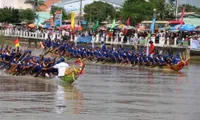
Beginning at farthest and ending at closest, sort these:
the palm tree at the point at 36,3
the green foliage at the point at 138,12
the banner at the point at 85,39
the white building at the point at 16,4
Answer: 1. the white building at the point at 16,4
2. the palm tree at the point at 36,3
3. the green foliage at the point at 138,12
4. the banner at the point at 85,39

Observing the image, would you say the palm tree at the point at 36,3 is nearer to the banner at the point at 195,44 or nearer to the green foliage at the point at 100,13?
the green foliage at the point at 100,13

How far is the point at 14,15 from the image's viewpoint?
104 metres

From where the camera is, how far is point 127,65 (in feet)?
129

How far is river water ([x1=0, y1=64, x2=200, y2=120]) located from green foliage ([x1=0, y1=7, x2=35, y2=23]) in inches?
2934

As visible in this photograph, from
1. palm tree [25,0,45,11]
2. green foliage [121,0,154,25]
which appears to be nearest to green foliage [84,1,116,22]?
green foliage [121,0,154,25]

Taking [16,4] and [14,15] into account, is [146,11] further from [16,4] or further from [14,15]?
[16,4]

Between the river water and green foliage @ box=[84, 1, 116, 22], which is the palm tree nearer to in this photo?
green foliage @ box=[84, 1, 116, 22]

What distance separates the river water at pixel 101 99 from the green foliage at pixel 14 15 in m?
74.5

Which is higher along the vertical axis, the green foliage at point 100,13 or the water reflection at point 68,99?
the green foliage at point 100,13

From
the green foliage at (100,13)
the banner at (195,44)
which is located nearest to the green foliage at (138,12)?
the green foliage at (100,13)

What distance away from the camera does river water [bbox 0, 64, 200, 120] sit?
16328mm

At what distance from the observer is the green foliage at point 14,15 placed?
10233 centimetres

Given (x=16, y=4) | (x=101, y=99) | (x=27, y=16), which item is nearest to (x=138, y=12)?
(x=27, y=16)

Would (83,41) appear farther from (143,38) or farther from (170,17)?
(170,17)
